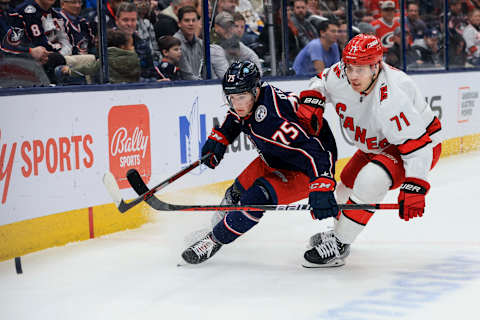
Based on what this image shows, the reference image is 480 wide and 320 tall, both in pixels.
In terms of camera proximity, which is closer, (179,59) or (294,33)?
(179,59)

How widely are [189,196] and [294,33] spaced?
1.87m

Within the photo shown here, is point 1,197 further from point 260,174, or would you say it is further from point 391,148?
point 391,148

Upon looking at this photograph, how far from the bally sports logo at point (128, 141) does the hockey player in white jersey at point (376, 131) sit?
4.67ft

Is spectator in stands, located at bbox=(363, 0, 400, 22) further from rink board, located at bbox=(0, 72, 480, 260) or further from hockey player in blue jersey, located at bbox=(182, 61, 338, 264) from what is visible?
hockey player in blue jersey, located at bbox=(182, 61, 338, 264)

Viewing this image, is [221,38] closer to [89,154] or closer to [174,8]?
[174,8]

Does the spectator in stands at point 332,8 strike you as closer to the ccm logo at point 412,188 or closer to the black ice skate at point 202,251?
the black ice skate at point 202,251

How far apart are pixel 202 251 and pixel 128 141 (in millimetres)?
1232

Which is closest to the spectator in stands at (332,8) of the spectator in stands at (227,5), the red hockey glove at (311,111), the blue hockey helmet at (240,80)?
the spectator in stands at (227,5)

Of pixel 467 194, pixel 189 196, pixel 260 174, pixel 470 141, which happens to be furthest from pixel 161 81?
pixel 470 141

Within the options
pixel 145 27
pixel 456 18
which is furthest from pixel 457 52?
pixel 145 27

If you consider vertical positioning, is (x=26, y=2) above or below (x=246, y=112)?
above

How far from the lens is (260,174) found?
150 inches

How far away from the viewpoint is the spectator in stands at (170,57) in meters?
5.15

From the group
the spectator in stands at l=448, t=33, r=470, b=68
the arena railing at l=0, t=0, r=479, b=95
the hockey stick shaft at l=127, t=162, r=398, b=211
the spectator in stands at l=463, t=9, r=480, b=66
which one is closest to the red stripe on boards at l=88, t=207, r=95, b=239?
the arena railing at l=0, t=0, r=479, b=95
